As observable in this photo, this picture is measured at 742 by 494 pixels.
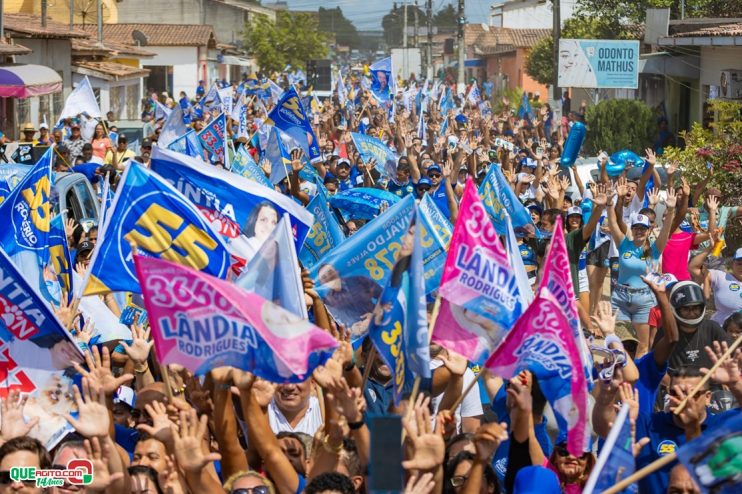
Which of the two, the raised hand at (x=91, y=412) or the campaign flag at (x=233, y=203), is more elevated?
the campaign flag at (x=233, y=203)

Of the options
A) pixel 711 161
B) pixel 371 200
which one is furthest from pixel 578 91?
pixel 371 200

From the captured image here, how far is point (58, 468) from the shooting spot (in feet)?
17.7

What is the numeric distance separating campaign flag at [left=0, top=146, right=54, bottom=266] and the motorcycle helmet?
3793 mm

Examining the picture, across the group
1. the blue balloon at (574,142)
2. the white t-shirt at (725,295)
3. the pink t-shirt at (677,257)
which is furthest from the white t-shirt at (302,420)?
the blue balloon at (574,142)

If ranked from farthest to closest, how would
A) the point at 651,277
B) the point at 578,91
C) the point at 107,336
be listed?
the point at 578,91, the point at 107,336, the point at 651,277

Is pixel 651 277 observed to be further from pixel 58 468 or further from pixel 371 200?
pixel 371 200

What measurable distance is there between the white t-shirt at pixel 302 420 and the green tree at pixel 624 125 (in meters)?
26.9

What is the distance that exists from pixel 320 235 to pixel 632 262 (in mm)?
3002

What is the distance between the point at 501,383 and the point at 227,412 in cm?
190

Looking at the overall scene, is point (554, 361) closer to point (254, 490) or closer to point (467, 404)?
point (254, 490)

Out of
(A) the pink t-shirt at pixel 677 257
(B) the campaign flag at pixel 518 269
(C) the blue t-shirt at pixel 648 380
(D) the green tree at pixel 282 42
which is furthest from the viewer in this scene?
(D) the green tree at pixel 282 42

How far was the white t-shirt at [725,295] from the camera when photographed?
375 inches

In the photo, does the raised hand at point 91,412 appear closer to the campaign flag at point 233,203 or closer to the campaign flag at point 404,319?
the campaign flag at point 404,319

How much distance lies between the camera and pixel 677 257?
11.4 meters
